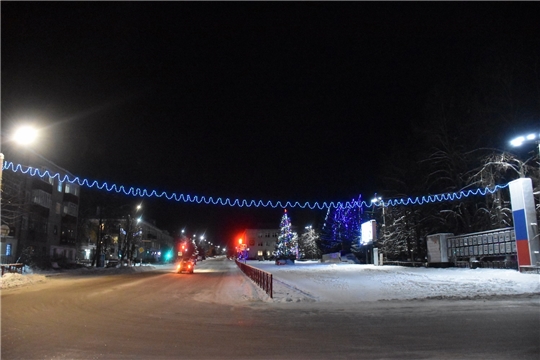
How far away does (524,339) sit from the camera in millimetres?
8617

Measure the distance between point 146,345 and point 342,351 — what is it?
3.73 m

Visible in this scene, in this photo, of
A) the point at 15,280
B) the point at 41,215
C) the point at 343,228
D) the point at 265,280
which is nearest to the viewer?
the point at 265,280

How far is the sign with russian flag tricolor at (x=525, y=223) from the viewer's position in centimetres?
2631

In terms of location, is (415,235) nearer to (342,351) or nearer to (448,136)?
(448,136)

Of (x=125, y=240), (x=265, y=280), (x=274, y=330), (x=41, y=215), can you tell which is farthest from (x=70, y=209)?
(x=274, y=330)

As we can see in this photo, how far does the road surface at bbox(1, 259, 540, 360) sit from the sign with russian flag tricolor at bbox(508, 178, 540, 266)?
12.9 metres

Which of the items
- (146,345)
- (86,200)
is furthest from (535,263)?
(86,200)

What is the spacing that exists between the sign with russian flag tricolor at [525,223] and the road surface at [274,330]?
12.9 metres

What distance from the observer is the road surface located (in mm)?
7816

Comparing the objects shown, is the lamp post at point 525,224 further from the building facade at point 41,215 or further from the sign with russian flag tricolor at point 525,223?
the building facade at point 41,215

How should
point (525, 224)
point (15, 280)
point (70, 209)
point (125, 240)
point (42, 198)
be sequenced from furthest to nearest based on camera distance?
point (70, 209)
point (125, 240)
point (42, 198)
point (525, 224)
point (15, 280)

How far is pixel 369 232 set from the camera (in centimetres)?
5441

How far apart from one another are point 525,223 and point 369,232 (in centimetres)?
2799

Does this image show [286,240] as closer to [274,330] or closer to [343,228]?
[343,228]
